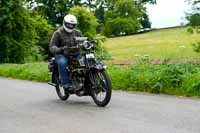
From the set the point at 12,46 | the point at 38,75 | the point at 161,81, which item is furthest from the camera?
the point at 12,46

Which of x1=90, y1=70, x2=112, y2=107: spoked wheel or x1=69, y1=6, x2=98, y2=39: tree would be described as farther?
x1=69, y1=6, x2=98, y2=39: tree

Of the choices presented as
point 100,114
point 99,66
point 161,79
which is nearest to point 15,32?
point 161,79

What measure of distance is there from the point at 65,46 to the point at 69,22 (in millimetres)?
486

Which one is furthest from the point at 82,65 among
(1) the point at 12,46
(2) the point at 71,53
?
(1) the point at 12,46

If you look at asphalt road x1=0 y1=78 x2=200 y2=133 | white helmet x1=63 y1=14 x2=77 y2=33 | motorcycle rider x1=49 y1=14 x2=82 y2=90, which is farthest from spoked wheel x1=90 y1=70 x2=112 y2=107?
white helmet x1=63 y1=14 x2=77 y2=33

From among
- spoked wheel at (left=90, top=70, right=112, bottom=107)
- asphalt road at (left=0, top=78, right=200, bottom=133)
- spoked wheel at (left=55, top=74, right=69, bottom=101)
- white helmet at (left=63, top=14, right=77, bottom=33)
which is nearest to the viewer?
asphalt road at (left=0, top=78, right=200, bottom=133)

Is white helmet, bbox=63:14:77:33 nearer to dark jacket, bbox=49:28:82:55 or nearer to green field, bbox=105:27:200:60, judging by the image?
dark jacket, bbox=49:28:82:55

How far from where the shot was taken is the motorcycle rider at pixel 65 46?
1039 centimetres

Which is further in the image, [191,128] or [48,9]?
[48,9]

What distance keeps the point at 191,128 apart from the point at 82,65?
344 cm

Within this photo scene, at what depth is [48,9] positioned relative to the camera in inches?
2862

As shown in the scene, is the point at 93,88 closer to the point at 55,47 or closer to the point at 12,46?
the point at 55,47

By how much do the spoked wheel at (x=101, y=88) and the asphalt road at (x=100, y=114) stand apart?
154 mm

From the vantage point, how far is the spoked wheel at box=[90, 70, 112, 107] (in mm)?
9380
